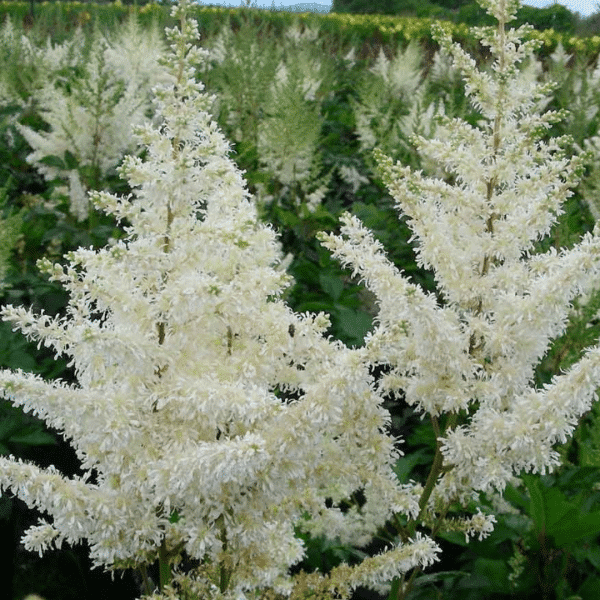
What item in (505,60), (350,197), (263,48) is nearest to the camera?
(505,60)

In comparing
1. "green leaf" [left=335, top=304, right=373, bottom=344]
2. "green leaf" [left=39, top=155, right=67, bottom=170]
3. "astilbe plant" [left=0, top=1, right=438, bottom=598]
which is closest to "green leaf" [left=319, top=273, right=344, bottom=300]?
"green leaf" [left=335, top=304, right=373, bottom=344]

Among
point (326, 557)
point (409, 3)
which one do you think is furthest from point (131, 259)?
point (409, 3)

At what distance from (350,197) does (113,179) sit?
186 centimetres

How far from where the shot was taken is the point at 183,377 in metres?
2.00

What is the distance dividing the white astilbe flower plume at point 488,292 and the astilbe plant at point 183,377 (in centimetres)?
19

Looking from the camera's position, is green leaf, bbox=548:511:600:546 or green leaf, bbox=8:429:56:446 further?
green leaf, bbox=8:429:56:446

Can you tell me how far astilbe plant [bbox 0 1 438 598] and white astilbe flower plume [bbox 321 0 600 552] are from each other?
195 mm

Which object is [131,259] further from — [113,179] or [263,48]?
[263,48]

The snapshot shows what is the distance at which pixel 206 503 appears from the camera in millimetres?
1959

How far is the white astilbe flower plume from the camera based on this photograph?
2.11 m

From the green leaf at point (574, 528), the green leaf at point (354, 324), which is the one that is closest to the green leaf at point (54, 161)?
the green leaf at point (354, 324)

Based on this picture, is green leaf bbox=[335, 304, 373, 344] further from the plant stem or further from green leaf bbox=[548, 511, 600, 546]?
the plant stem

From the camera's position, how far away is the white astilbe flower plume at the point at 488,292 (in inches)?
83.2

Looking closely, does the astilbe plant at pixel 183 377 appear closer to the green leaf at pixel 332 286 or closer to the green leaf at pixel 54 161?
the green leaf at pixel 332 286
